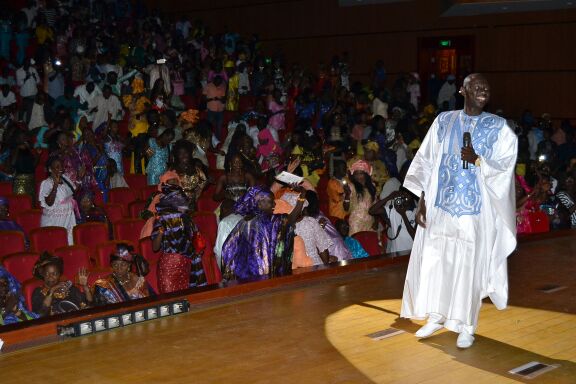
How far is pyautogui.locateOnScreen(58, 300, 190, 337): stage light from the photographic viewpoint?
5078mm

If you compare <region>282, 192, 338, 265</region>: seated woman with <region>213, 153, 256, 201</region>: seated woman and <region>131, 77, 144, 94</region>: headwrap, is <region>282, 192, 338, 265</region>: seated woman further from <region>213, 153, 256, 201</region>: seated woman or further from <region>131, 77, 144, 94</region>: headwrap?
<region>131, 77, 144, 94</region>: headwrap

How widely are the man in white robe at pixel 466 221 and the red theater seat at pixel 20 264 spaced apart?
2755mm

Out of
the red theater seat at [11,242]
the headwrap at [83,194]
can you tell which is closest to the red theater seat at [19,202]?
the headwrap at [83,194]

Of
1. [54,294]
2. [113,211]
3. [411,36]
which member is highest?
[411,36]

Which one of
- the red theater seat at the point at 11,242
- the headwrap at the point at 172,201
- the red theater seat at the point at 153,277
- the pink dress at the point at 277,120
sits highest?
the pink dress at the point at 277,120

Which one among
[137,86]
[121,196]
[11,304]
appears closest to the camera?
[11,304]

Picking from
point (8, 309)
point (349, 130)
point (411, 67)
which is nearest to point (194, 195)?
point (8, 309)

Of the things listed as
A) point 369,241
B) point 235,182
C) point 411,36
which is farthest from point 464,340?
point 411,36

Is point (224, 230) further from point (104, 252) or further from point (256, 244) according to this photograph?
point (104, 252)

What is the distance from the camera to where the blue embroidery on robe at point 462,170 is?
5213mm

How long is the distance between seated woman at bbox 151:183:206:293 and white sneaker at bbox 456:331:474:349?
225 cm

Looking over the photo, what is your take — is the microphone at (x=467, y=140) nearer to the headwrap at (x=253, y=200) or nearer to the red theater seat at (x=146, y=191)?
the headwrap at (x=253, y=200)

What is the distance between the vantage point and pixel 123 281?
6047 millimetres

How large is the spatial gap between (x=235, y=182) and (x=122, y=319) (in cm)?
275
